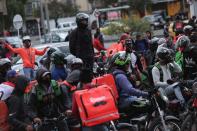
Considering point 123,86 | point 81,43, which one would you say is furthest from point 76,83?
point 81,43

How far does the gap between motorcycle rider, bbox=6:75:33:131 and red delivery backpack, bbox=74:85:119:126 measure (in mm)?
785

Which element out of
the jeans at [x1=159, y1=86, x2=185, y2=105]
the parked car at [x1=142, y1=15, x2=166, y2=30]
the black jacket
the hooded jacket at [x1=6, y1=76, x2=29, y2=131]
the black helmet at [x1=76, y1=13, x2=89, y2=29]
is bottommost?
the parked car at [x1=142, y1=15, x2=166, y2=30]

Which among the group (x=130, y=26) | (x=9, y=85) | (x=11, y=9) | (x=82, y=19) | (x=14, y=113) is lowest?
(x=130, y=26)

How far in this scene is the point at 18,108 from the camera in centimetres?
761

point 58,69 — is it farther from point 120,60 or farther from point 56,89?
point 56,89

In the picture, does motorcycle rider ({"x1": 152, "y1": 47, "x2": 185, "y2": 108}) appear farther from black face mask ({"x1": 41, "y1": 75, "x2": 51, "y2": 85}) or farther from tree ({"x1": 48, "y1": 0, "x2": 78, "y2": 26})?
tree ({"x1": 48, "y1": 0, "x2": 78, "y2": 26})

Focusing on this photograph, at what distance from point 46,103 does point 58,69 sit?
239 centimetres

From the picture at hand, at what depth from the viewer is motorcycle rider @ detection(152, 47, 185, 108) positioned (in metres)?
9.40

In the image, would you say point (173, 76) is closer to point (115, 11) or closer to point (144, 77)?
point (144, 77)

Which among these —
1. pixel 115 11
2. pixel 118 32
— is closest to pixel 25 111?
pixel 118 32

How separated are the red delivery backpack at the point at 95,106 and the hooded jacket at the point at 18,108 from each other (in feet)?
2.75

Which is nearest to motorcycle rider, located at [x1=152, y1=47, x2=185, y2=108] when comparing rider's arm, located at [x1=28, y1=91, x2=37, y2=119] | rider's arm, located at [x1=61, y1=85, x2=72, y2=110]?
rider's arm, located at [x1=61, y1=85, x2=72, y2=110]

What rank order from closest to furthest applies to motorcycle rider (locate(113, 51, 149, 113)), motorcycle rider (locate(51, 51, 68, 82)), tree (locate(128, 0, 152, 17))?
motorcycle rider (locate(113, 51, 149, 113)) → motorcycle rider (locate(51, 51, 68, 82)) → tree (locate(128, 0, 152, 17))

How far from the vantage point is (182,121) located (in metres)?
8.63
